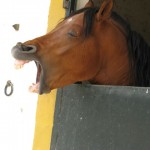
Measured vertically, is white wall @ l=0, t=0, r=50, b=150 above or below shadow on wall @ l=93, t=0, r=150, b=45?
below

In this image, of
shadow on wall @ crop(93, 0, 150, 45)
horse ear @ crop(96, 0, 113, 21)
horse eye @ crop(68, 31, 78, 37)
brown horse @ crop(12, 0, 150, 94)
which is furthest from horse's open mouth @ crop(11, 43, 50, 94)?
shadow on wall @ crop(93, 0, 150, 45)

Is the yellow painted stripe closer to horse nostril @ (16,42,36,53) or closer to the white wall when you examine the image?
the white wall

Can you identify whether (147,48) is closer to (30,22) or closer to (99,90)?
(99,90)

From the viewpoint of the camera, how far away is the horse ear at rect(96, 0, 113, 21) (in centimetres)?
122

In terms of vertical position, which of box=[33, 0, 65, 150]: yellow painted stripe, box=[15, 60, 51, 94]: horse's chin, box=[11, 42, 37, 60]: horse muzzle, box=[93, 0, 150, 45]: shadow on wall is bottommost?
box=[33, 0, 65, 150]: yellow painted stripe

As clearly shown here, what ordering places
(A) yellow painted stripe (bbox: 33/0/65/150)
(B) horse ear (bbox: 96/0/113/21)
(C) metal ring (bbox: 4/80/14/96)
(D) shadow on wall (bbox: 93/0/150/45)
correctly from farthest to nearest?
(D) shadow on wall (bbox: 93/0/150/45)
(C) metal ring (bbox: 4/80/14/96)
(A) yellow painted stripe (bbox: 33/0/65/150)
(B) horse ear (bbox: 96/0/113/21)

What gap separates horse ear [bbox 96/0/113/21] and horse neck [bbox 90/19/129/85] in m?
0.03

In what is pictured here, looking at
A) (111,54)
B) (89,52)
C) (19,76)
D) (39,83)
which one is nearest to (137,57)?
(111,54)

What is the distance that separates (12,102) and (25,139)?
0.18 meters

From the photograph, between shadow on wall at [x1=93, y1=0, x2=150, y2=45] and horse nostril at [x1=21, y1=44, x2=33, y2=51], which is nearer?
horse nostril at [x1=21, y1=44, x2=33, y2=51]

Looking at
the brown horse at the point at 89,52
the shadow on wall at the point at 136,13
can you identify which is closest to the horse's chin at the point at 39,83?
the brown horse at the point at 89,52

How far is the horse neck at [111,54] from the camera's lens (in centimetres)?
127

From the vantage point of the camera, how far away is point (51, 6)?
1.43 metres

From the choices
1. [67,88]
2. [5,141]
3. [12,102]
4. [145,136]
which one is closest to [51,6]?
[67,88]
